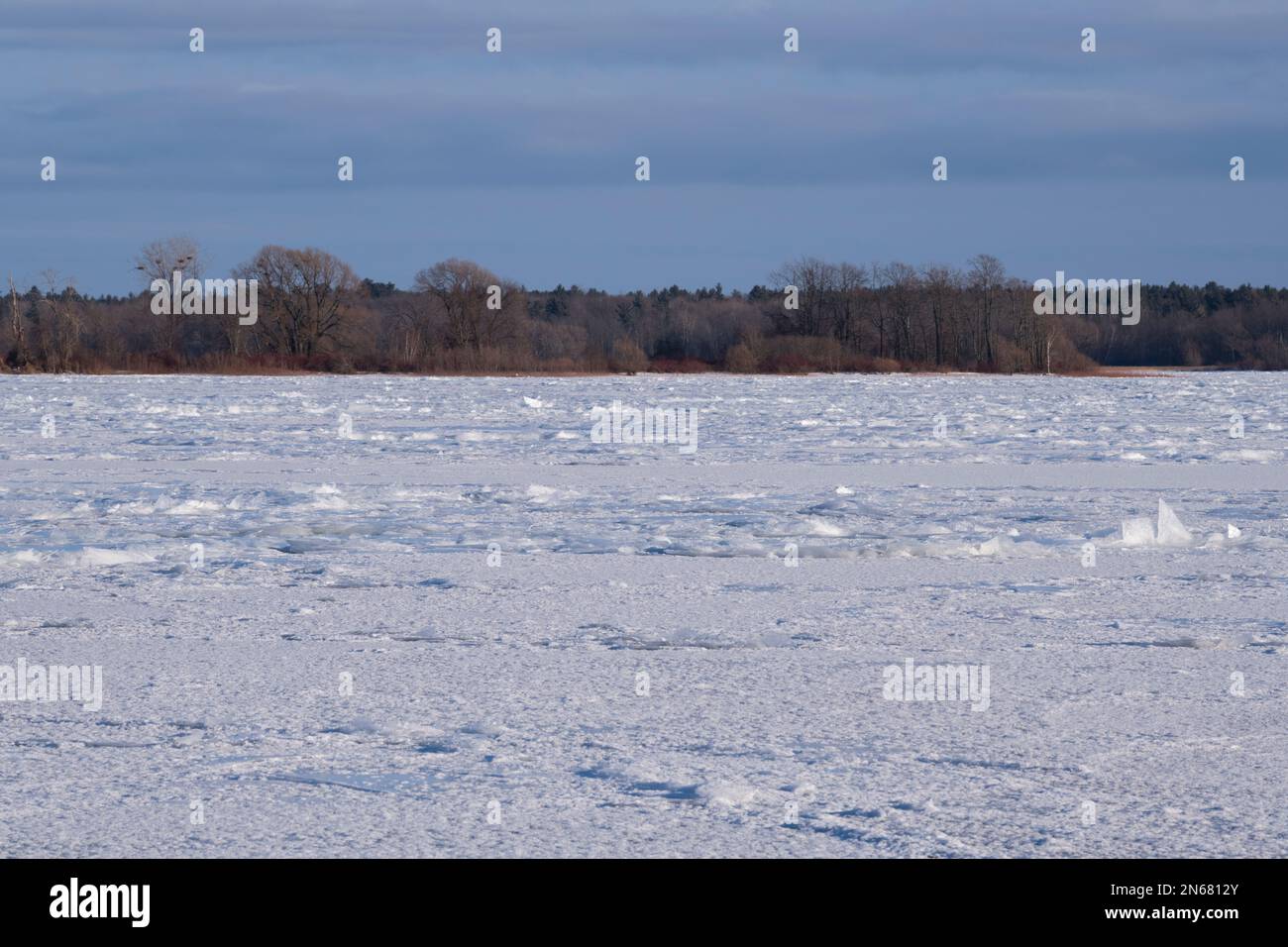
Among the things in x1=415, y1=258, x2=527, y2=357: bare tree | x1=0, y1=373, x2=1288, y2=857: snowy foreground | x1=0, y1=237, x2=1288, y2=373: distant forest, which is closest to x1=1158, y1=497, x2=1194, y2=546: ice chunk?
x1=0, y1=373, x2=1288, y2=857: snowy foreground

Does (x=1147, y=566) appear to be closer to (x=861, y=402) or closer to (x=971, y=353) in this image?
(x=861, y=402)

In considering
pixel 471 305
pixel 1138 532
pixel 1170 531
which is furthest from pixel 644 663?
pixel 471 305

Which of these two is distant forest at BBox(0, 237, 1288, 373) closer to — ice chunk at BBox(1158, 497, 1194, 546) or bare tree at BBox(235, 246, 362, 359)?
bare tree at BBox(235, 246, 362, 359)

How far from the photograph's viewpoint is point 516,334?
77.9 meters

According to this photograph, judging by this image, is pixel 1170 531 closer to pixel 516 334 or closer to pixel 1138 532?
pixel 1138 532

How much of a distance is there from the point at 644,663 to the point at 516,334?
72475 millimetres

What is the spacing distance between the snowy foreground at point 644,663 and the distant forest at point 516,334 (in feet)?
157

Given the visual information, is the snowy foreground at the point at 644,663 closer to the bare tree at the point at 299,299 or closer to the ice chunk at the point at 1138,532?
the ice chunk at the point at 1138,532

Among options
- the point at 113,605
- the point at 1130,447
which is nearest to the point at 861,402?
the point at 1130,447

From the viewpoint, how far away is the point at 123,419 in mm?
25672

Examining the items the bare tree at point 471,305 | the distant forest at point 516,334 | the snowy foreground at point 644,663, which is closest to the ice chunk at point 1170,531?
the snowy foreground at point 644,663

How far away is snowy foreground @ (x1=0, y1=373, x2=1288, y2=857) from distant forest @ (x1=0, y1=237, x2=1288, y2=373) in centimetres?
4777

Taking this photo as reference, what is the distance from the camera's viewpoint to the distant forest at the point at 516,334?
63344mm
